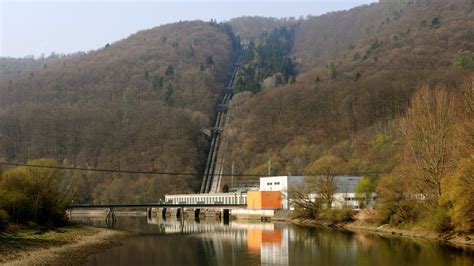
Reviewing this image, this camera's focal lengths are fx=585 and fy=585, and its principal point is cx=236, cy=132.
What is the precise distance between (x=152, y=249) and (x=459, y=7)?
17284cm

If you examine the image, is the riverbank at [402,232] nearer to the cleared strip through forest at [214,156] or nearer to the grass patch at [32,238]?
the grass patch at [32,238]

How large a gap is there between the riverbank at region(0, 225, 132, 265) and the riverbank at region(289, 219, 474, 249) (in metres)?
25.0

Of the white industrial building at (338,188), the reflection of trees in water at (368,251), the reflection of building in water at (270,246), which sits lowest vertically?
the reflection of building in water at (270,246)

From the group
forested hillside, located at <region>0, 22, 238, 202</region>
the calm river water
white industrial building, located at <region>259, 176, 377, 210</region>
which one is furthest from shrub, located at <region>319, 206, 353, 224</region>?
forested hillside, located at <region>0, 22, 238, 202</region>

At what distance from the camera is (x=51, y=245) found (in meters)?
41.6

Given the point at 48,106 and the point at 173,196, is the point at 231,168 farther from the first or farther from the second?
the point at 48,106

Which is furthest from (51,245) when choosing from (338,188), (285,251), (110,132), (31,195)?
(110,132)

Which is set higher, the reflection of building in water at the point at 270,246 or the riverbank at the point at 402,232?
the riverbank at the point at 402,232

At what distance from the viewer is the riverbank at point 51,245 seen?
1339 inches

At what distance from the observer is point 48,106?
158m

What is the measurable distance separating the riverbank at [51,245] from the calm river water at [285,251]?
1426mm

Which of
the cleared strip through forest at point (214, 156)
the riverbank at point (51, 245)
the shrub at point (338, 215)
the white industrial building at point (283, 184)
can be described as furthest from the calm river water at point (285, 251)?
the cleared strip through forest at point (214, 156)

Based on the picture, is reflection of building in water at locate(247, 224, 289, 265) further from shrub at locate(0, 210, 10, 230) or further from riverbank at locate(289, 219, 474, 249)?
shrub at locate(0, 210, 10, 230)

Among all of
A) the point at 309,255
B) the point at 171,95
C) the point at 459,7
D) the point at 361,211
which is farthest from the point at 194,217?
the point at 459,7
